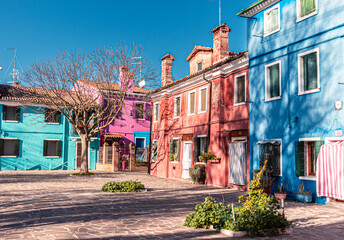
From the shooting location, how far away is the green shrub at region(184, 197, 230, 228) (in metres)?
7.46

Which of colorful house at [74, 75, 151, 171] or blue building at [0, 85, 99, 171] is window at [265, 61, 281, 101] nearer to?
colorful house at [74, 75, 151, 171]

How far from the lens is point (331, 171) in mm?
11359

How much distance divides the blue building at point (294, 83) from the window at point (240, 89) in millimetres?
842

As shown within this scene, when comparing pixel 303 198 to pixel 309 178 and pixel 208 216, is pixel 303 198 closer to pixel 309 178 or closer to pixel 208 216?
pixel 309 178

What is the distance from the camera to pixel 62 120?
3131cm

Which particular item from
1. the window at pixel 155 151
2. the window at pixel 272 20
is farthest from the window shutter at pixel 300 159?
the window at pixel 155 151

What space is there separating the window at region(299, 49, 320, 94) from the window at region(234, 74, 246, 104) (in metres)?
3.72

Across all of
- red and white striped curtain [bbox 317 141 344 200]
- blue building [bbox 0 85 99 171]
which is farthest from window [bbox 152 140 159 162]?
red and white striped curtain [bbox 317 141 344 200]

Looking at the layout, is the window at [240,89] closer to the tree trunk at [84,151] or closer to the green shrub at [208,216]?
the green shrub at [208,216]

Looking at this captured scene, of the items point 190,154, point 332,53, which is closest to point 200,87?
point 190,154

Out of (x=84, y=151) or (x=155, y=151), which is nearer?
(x=84, y=151)

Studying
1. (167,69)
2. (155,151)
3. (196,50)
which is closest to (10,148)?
(155,151)

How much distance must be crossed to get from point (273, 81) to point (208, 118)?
213 inches

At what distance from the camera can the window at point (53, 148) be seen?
100 feet
